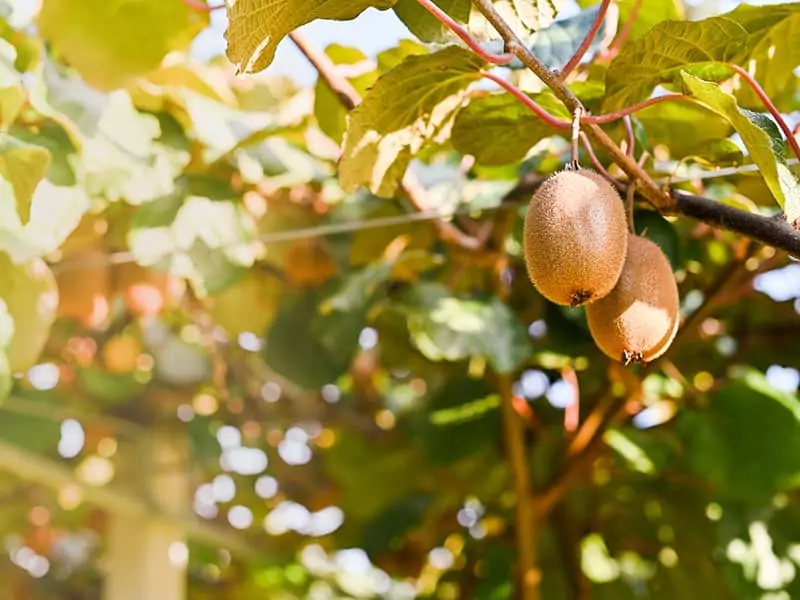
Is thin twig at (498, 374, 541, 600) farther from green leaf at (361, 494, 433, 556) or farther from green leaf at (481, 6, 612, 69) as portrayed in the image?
green leaf at (481, 6, 612, 69)

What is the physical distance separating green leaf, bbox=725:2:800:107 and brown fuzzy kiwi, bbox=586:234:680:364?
15cm

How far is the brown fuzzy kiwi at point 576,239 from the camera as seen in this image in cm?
45

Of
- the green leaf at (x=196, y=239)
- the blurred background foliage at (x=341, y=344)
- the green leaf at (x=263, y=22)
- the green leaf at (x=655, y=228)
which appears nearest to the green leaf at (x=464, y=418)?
the blurred background foliage at (x=341, y=344)

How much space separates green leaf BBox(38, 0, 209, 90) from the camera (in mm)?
772

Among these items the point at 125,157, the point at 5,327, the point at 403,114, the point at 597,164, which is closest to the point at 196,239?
the point at 125,157

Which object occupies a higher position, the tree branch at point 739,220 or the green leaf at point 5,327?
the tree branch at point 739,220

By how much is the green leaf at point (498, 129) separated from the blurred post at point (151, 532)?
845 millimetres

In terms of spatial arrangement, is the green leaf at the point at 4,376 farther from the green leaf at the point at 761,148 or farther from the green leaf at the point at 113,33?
the green leaf at the point at 761,148

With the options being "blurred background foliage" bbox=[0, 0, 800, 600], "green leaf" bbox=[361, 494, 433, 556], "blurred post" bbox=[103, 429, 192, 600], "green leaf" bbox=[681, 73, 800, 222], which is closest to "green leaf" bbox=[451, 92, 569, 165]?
"blurred background foliage" bbox=[0, 0, 800, 600]

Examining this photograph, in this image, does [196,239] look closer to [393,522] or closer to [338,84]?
[338,84]

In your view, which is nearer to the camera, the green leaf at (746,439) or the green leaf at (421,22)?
the green leaf at (421,22)

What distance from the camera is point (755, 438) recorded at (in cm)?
94

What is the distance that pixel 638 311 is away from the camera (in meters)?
0.49

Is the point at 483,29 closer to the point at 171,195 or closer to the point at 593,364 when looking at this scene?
the point at 171,195
